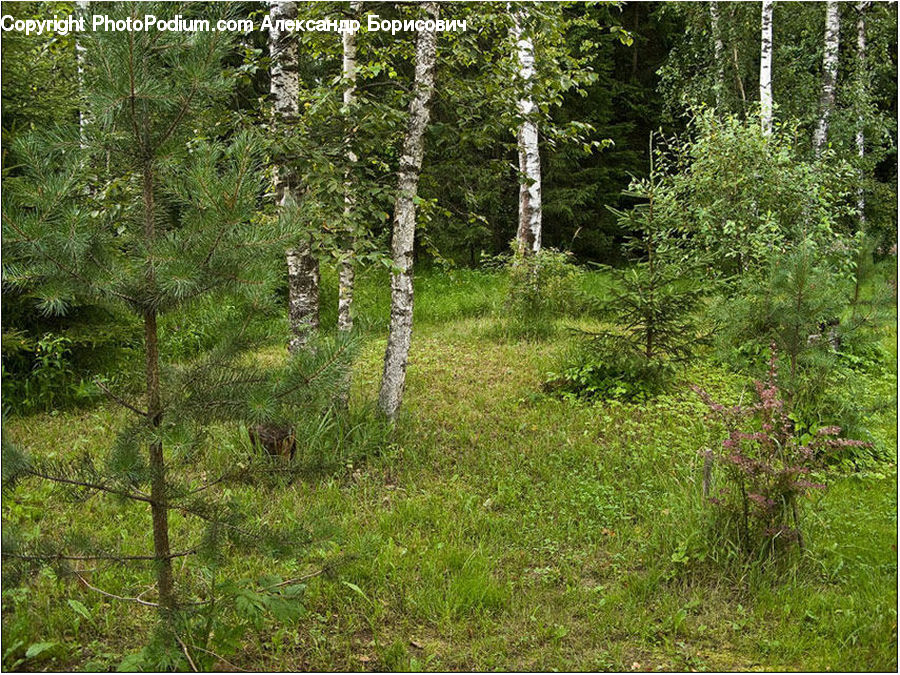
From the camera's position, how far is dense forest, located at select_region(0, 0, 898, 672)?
3025 mm

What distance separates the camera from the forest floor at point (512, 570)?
361cm

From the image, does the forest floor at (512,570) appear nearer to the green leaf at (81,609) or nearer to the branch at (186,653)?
the green leaf at (81,609)

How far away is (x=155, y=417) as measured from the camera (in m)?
3.22

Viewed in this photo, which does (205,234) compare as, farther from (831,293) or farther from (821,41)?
(821,41)

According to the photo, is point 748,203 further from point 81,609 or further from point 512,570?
point 81,609

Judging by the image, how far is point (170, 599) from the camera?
336 centimetres

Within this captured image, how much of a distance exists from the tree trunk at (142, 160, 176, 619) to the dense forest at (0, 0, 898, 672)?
2 centimetres

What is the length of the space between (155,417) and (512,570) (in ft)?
7.51

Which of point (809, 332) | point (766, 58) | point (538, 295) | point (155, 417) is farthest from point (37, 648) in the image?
point (766, 58)

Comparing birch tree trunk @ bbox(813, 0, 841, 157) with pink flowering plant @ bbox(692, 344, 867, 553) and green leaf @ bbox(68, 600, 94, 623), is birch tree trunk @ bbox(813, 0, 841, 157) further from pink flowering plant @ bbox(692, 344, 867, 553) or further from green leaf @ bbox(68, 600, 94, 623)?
green leaf @ bbox(68, 600, 94, 623)

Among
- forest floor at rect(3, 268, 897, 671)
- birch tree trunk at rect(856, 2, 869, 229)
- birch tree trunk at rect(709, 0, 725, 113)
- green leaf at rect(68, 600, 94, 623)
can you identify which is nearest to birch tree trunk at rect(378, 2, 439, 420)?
forest floor at rect(3, 268, 897, 671)

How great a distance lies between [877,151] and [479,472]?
55.0ft

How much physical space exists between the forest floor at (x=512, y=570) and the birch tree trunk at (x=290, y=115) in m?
1.30

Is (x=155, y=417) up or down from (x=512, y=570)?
up
